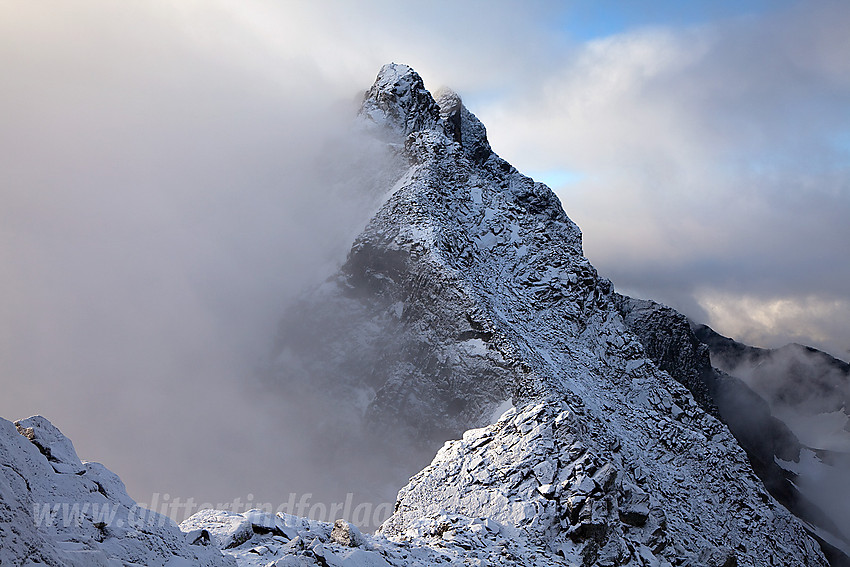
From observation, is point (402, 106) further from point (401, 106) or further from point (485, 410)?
point (485, 410)

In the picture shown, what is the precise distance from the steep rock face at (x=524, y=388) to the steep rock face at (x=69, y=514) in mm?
12187

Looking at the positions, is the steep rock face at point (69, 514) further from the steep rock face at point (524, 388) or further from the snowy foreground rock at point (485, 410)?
the steep rock face at point (524, 388)

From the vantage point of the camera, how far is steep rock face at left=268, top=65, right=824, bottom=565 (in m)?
19.3

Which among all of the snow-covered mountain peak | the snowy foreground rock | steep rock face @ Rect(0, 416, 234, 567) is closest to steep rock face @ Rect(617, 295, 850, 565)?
the snowy foreground rock

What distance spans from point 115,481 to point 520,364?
1913cm

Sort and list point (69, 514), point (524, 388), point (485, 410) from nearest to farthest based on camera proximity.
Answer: point (69, 514) → point (524, 388) → point (485, 410)

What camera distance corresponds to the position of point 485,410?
25.5 m

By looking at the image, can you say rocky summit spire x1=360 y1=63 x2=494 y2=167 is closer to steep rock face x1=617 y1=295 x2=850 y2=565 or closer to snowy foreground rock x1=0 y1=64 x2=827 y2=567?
snowy foreground rock x1=0 y1=64 x2=827 y2=567

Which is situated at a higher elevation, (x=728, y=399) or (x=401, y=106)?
(x=728, y=399)

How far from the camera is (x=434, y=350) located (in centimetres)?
2947

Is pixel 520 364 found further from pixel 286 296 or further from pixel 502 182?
pixel 502 182

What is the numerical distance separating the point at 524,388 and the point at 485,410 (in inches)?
97.5

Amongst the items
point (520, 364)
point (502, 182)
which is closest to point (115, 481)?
point (520, 364)

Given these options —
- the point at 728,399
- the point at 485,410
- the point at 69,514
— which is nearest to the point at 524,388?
the point at 485,410
